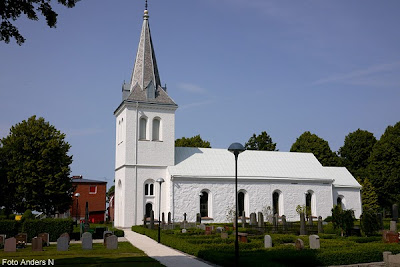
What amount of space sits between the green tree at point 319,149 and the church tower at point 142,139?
28225 mm

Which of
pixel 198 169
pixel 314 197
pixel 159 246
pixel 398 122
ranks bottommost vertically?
pixel 159 246

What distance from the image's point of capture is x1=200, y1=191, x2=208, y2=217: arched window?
34809 mm

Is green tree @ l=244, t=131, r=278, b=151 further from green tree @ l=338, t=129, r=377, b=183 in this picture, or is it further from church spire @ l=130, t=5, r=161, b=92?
church spire @ l=130, t=5, r=161, b=92

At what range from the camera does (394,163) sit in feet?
153

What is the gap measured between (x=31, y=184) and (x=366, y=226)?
25.9 meters

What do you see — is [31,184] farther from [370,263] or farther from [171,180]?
[370,263]

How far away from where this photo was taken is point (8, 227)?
23609 mm

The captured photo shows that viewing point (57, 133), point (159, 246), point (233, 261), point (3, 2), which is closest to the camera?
point (3, 2)

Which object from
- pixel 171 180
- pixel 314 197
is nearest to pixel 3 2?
pixel 171 180

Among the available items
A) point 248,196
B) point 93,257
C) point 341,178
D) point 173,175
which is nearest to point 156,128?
point 173,175

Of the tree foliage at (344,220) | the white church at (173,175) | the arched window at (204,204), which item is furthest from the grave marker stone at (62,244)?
the arched window at (204,204)

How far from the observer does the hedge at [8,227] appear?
23438 millimetres

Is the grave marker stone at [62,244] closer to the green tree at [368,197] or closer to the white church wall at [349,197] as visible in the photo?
the white church wall at [349,197]

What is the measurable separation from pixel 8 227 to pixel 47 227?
2395 mm
